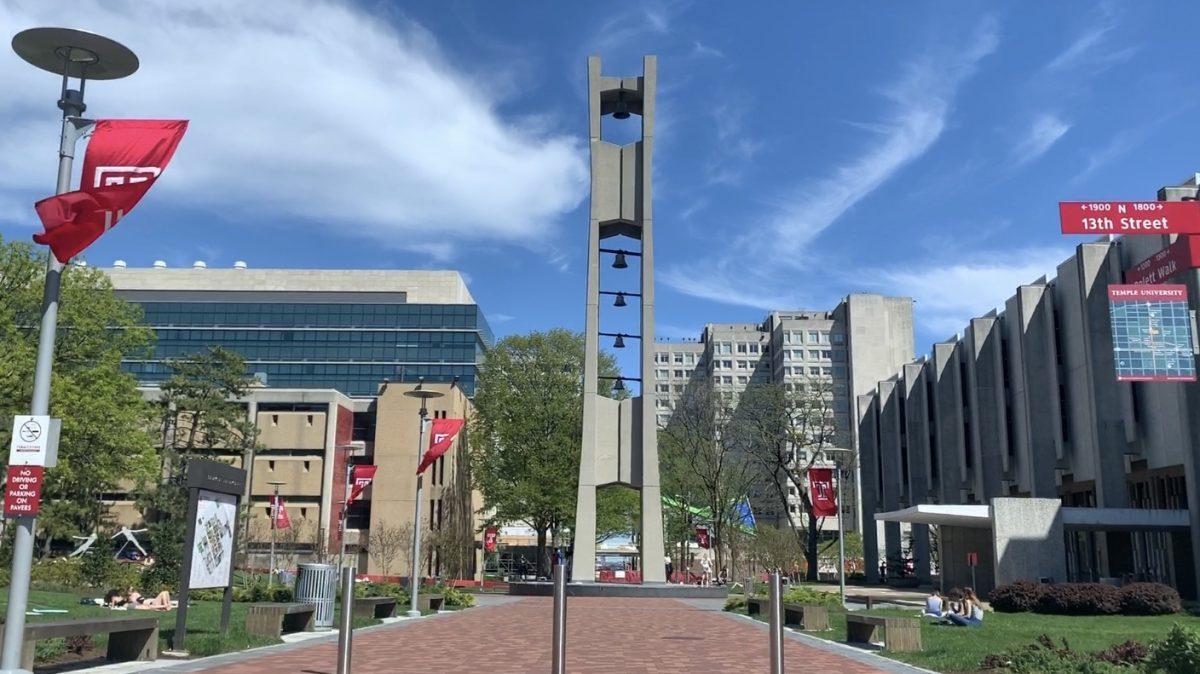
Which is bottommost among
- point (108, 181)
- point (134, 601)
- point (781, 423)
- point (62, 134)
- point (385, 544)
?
point (134, 601)

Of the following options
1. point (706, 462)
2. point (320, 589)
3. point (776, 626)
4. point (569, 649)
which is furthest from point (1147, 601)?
point (706, 462)

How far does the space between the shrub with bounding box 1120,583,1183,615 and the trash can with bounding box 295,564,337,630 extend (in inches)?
882

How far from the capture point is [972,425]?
2240 inches

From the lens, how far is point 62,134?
1062cm

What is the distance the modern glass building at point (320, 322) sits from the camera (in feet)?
353

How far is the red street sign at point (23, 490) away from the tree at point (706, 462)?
149ft

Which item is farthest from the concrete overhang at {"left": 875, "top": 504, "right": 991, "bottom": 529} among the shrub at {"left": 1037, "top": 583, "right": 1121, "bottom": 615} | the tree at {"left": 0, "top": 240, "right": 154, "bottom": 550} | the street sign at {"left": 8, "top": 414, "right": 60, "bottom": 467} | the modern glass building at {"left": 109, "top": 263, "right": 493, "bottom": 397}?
the modern glass building at {"left": 109, "top": 263, "right": 493, "bottom": 397}

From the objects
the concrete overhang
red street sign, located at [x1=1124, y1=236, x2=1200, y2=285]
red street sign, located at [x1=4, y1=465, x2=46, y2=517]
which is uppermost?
red street sign, located at [x1=1124, y1=236, x2=1200, y2=285]

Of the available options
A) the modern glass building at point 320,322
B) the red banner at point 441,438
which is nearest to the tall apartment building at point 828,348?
the modern glass building at point 320,322

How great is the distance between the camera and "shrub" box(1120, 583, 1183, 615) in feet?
92.7

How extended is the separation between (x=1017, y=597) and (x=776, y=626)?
79.0 ft

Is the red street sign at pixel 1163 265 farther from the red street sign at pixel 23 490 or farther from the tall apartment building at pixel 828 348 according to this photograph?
the tall apartment building at pixel 828 348

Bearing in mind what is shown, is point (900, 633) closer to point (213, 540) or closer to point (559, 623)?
point (559, 623)

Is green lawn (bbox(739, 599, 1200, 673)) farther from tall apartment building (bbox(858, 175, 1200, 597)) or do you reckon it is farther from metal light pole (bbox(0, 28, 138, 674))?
metal light pole (bbox(0, 28, 138, 674))
